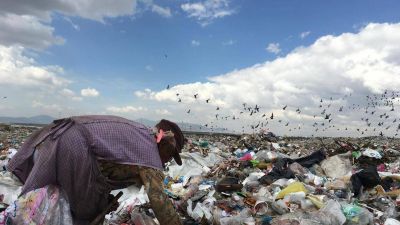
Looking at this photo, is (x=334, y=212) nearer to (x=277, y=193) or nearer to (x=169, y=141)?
(x=277, y=193)

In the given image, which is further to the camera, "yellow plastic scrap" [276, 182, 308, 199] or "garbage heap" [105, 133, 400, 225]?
"yellow plastic scrap" [276, 182, 308, 199]

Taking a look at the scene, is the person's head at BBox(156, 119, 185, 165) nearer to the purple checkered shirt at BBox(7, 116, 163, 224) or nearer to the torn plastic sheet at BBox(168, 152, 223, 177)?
the purple checkered shirt at BBox(7, 116, 163, 224)

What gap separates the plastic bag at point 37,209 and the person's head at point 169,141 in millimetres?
678

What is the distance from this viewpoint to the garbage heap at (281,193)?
502 cm

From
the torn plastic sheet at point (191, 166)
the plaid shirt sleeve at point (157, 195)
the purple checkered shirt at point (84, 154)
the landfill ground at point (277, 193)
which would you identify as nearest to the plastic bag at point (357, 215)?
the landfill ground at point (277, 193)

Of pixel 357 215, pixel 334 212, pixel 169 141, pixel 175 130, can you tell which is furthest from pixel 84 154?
pixel 357 215

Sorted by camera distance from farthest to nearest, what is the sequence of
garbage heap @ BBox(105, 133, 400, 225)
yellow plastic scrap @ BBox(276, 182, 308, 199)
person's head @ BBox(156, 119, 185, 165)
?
1. yellow plastic scrap @ BBox(276, 182, 308, 199)
2. garbage heap @ BBox(105, 133, 400, 225)
3. person's head @ BBox(156, 119, 185, 165)

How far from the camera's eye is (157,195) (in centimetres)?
262

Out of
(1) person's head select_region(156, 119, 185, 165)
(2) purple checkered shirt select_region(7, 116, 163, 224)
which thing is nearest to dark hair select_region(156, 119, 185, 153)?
(1) person's head select_region(156, 119, 185, 165)

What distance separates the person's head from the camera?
2.85 m

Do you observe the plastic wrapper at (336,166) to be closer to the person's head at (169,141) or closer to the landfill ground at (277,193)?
the landfill ground at (277,193)

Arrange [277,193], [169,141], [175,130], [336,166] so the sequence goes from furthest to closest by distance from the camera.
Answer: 1. [336,166]
2. [277,193]
3. [175,130]
4. [169,141]

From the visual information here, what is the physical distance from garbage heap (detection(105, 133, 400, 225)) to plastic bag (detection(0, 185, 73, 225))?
1743 mm

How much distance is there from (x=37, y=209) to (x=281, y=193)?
4.03m
